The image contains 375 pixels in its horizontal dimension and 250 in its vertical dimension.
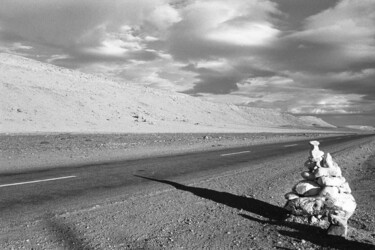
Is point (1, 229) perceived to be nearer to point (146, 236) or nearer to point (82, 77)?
point (146, 236)

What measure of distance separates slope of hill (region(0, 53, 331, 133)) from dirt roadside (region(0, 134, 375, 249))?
35257mm

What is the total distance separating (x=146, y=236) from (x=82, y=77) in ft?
274

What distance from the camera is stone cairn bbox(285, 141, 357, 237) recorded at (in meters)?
5.53

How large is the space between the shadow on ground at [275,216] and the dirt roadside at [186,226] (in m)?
0.01

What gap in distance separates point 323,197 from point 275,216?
101 cm

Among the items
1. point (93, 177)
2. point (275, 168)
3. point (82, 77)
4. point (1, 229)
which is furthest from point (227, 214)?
point (82, 77)

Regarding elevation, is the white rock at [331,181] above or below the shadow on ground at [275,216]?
above

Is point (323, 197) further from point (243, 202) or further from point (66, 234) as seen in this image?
point (66, 234)

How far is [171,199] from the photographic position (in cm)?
758

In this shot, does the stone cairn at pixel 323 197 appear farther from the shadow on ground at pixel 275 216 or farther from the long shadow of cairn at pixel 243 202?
the long shadow of cairn at pixel 243 202

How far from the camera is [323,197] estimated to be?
19.4 feet

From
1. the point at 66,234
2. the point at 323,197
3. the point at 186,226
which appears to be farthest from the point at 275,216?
the point at 66,234

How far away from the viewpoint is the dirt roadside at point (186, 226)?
194 inches

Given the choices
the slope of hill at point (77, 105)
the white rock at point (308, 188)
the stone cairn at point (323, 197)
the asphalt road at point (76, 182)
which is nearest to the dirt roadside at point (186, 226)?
the stone cairn at point (323, 197)
